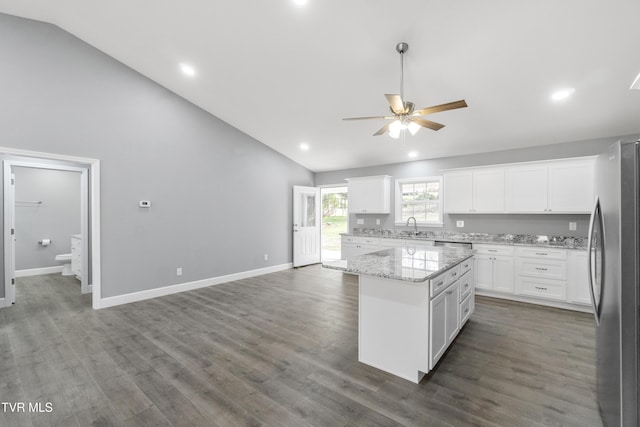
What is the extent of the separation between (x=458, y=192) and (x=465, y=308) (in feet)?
8.13

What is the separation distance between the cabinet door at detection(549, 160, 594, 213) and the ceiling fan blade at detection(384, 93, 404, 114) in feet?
10.4

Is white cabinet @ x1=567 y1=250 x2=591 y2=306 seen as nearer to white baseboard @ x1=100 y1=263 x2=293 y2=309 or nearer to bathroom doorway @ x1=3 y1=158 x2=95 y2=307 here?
white baseboard @ x1=100 y1=263 x2=293 y2=309

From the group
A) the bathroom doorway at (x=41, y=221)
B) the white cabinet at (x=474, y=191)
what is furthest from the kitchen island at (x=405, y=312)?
the bathroom doorway at (x=41, y=221)

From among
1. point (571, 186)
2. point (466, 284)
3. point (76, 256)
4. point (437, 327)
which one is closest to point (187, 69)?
point (76, 256)

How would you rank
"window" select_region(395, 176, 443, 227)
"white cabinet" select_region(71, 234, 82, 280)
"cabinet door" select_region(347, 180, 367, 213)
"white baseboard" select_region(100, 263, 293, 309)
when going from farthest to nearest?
"cabinet door" select_region(347, 180, 367, 213)
"window" select_region(395, 176, 443, 227)
"white cabinet" select_region(71, 234, 82, 280)
"white baseboard" select_region(100, 263, 293, 309)

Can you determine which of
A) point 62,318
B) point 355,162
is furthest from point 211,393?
point 355,162

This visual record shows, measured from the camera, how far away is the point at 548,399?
2.04m

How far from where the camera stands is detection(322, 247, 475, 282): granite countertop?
211 cm

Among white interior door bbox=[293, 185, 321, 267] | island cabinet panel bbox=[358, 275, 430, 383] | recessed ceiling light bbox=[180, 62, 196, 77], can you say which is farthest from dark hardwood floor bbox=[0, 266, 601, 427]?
recessed ceiling light bbox=[180, 62, 196, 77]

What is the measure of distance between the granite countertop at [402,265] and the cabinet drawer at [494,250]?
5.43 ft

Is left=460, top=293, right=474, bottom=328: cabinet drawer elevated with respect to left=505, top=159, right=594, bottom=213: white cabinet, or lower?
lower

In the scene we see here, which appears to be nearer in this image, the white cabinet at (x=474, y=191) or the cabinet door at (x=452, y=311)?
the cabinet door at (x=452, y=311)

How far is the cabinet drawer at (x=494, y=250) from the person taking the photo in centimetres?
435

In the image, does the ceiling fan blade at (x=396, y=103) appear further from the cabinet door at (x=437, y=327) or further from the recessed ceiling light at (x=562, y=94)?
the recessed ceiling light at (x=562, y=94)
